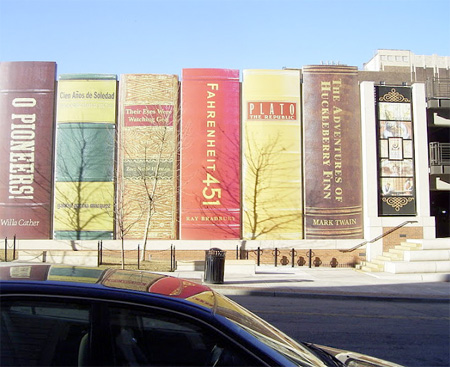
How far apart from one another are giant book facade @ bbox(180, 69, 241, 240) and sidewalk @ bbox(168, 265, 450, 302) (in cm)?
341

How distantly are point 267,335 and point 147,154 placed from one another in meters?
18.1

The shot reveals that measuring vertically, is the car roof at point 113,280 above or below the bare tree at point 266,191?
below

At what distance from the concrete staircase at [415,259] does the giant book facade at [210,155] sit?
6649mm

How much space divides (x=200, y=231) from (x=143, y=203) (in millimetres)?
3028

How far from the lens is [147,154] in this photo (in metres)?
20.3

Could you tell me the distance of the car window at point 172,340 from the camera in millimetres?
2328

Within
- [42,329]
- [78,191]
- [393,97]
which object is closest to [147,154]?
[78,191]

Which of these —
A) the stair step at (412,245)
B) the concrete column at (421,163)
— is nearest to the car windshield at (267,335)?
the stair step at (412,245)

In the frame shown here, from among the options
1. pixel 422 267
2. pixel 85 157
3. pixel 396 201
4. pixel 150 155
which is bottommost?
pixel 422 267

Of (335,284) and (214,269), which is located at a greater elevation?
(214,269)

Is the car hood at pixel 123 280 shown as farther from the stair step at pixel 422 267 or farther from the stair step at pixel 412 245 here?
the stair step at pixel 412 245

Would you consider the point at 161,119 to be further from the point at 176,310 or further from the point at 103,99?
the point at 176,310

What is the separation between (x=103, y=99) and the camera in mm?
20703

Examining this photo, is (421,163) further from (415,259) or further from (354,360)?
(354,360)
